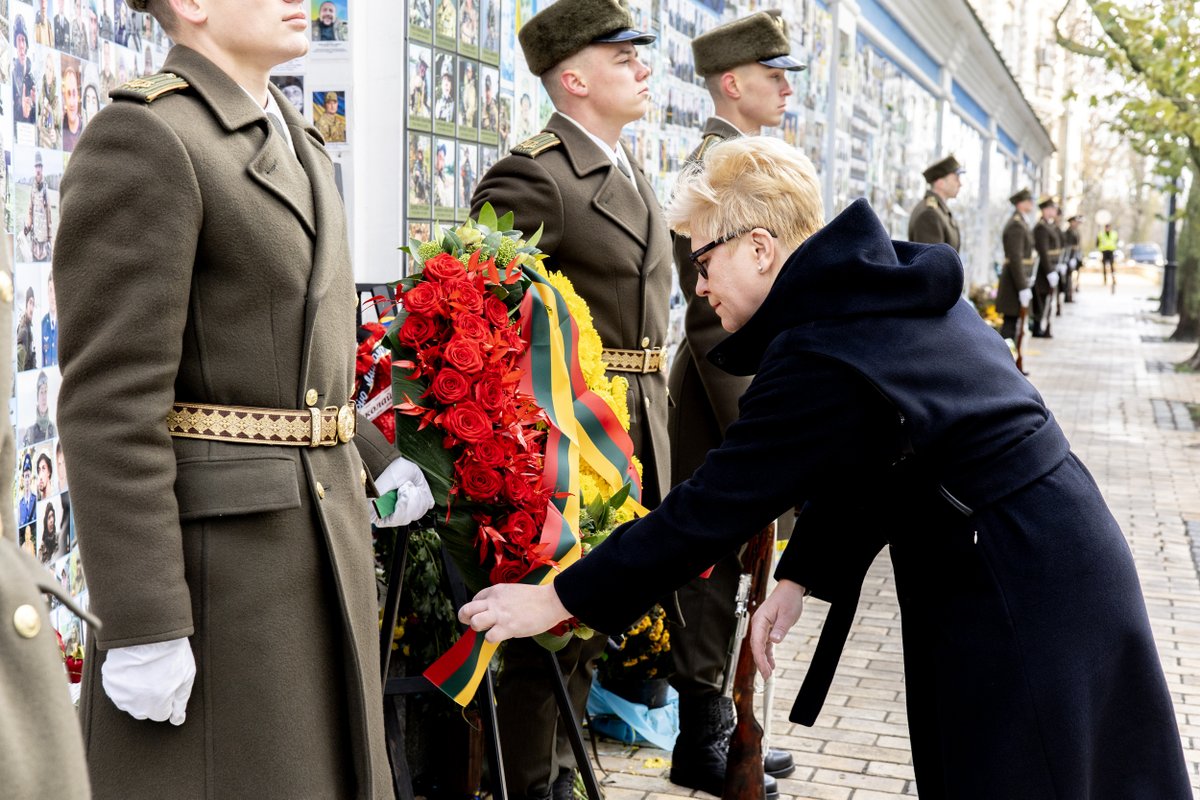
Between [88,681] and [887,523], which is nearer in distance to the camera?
[88,681]

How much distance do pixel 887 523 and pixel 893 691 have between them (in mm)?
3065

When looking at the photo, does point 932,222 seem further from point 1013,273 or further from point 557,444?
point 557,444

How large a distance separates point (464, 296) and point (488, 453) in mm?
308

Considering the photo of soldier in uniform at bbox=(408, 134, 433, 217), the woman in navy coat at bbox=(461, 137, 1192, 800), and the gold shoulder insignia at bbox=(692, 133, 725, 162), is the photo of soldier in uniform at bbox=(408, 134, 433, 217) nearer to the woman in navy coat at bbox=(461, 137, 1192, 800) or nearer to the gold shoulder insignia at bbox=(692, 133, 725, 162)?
the gold shoulder insignia at bbox=(692, 133, 725, 162)

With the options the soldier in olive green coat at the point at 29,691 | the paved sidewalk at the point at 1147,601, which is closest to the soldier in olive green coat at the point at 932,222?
the paved sidewalk at the point at 1147,601

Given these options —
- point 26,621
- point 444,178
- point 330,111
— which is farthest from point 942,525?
point 444,178

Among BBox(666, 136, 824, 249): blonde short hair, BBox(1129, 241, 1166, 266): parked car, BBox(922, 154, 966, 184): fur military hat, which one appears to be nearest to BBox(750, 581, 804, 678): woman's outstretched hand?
BBox(666, 136, 824, 249): blonde short hair

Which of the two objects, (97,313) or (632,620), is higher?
(97,313)

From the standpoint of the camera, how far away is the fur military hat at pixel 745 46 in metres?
4.64

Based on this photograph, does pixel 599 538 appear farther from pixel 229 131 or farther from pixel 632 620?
pixel 229 131

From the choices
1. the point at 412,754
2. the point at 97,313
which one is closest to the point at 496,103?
the point at 412,754

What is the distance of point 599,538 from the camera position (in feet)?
9.29

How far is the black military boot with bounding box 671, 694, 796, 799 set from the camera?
4117mm

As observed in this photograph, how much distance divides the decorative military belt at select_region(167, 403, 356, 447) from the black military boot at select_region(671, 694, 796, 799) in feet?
7.19
